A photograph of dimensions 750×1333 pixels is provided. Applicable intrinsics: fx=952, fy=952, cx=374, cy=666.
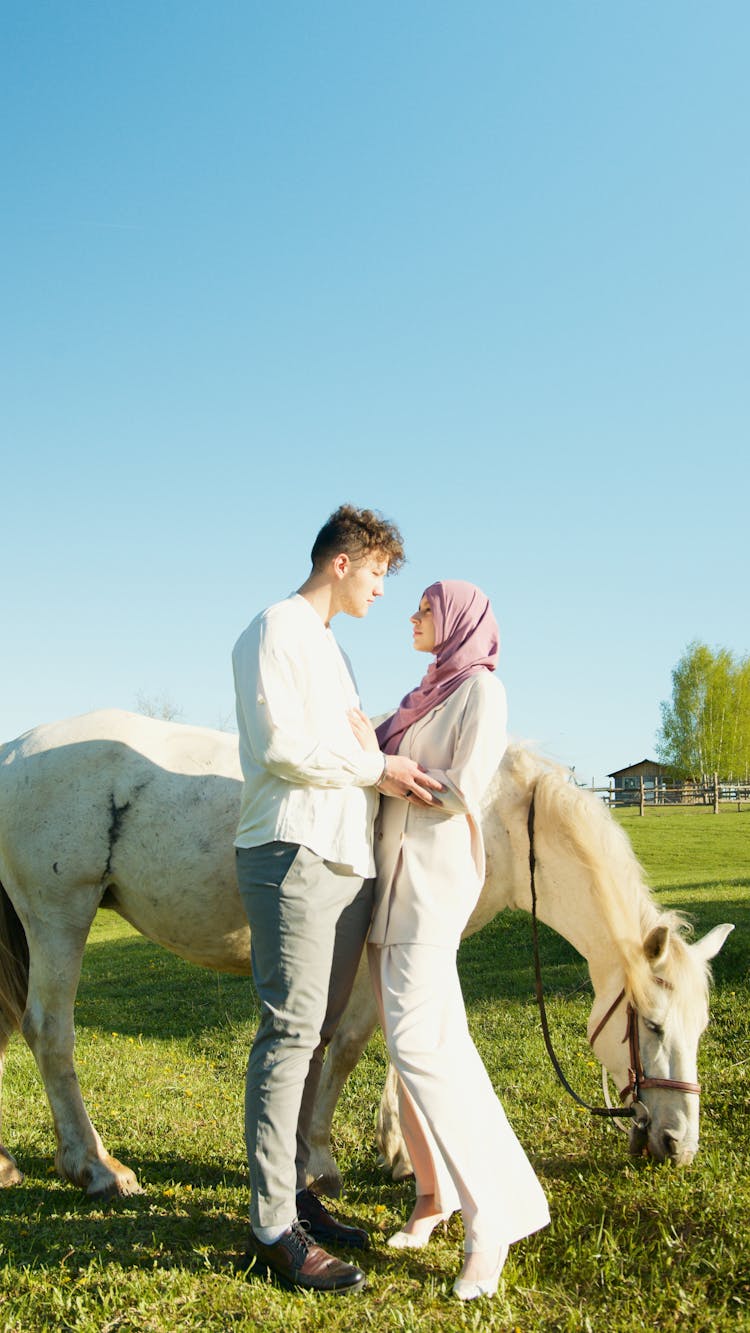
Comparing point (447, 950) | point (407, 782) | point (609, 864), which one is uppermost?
point (407, 782)

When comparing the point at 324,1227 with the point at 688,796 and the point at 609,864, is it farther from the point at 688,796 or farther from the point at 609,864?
the point at 688,796

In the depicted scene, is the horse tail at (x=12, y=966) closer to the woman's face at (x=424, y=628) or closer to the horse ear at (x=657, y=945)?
the woman's face at (x=424, y=628)

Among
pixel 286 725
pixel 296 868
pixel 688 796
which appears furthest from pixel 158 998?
pixel 688 796

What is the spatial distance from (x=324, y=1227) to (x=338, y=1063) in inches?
31.2

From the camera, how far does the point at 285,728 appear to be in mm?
2922

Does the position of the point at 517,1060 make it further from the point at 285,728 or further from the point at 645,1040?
the point at 285,728

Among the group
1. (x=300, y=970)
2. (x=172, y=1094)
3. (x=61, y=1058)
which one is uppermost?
(x=300, y=970)

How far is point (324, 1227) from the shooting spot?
3.23 m

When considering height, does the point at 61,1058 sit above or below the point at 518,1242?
above

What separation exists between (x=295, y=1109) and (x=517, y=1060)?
3.39 m

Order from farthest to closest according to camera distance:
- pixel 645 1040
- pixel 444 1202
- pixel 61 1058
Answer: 1. pixel 61 1058
2. pixel 645 1040
3. pixel 444 1202

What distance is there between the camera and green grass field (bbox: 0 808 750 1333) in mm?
2736

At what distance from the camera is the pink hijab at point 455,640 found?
3393mm

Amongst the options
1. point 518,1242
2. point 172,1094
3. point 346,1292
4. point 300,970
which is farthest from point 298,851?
point 172,1094
